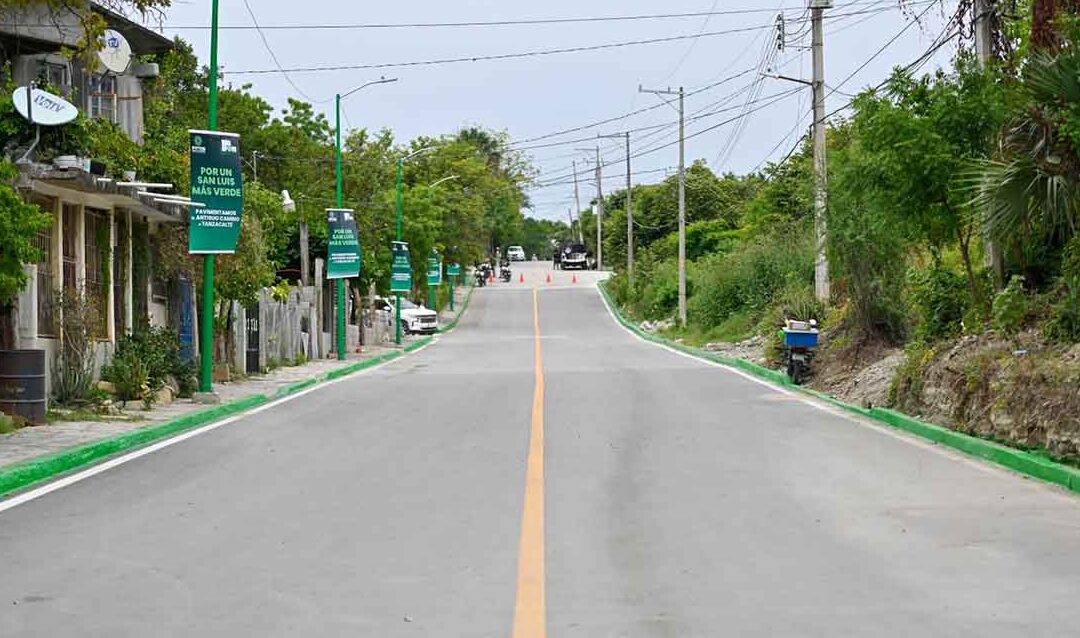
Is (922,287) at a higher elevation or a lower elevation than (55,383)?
higher

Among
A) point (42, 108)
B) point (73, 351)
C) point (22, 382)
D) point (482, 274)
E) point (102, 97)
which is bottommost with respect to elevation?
point (22, 382)

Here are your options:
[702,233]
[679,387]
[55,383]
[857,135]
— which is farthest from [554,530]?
[702,233]

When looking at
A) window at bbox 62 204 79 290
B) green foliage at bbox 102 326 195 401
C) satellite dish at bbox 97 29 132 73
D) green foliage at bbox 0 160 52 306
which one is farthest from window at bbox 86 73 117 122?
green foliage at bbox 0 160 52 306

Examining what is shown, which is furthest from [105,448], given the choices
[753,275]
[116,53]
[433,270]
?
[433,270]

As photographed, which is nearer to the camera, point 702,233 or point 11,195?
point 11,195

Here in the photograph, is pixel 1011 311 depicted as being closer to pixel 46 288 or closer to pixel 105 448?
pixel 105 448

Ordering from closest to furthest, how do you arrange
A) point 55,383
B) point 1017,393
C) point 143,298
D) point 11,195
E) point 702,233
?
point 1017,393, point 11,195, point 55,383, point 143,298, point 702,233

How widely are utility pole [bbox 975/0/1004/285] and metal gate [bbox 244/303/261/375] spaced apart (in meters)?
19.4

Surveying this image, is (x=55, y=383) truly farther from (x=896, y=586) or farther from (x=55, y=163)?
(x=896, y=586)

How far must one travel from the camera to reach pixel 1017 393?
14.1m

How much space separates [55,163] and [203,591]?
1268 centimetres

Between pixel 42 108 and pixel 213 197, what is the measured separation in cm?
466

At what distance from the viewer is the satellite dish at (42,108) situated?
1808 centimetres

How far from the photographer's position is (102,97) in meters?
26.7
